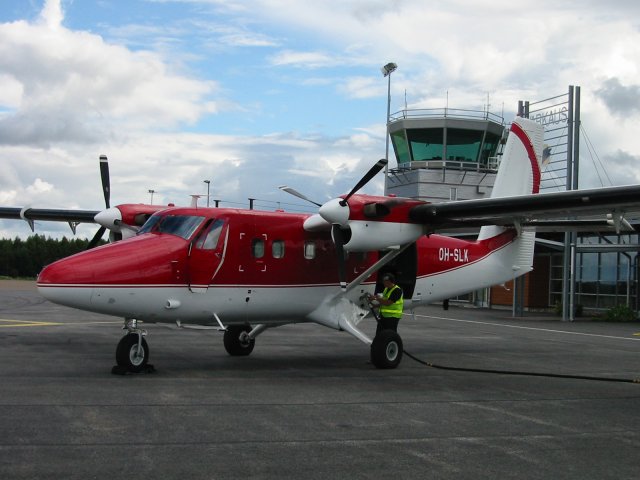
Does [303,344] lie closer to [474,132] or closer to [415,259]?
[415,259]

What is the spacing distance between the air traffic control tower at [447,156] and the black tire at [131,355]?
27.7m

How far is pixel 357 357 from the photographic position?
50.7 feet

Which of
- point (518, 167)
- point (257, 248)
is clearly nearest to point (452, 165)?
point (518, 167)

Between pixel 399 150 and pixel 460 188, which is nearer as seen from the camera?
pixel 460 188

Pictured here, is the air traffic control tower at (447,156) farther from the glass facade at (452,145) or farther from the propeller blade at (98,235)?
the propeller blade at (98,235)

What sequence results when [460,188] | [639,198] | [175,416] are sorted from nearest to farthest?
A: [175,416]
[639,198]
[460,188]

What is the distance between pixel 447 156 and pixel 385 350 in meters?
27.3

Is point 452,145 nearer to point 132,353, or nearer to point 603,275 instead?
point 603,275

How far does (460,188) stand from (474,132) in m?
3.69

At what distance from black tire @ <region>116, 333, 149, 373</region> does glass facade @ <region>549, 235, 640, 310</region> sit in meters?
25.5

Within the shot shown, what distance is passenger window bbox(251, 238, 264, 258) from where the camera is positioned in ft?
42.8

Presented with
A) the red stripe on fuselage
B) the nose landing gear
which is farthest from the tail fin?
the nose landing gear

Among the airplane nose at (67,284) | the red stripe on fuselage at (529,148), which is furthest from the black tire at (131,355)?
the red stripe on fuselage at (529,148)

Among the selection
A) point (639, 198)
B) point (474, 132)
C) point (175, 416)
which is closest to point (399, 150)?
point (474, 132)
